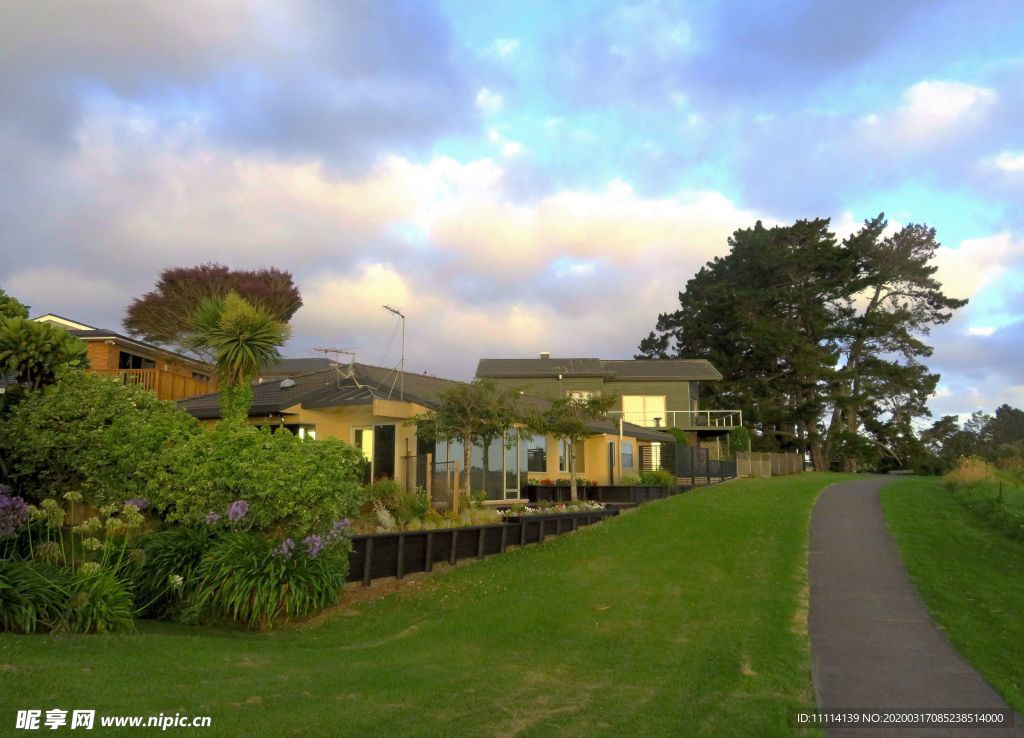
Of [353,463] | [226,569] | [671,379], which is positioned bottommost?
[226,569]

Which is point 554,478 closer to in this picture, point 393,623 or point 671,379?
point 393,623

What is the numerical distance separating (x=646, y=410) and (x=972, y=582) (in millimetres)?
36649

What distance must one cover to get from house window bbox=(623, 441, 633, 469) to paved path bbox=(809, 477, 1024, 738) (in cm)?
1738

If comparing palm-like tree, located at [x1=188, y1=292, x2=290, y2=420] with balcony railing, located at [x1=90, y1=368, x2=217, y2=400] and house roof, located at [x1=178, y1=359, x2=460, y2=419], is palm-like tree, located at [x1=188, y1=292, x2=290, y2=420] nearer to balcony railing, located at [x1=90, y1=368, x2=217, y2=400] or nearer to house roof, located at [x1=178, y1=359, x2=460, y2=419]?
house roof, located at [x1=178, y1=359, x2=460, y2=419]

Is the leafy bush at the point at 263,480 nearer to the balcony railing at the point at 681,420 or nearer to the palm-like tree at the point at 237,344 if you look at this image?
the palm-like tree at the point at 237,344

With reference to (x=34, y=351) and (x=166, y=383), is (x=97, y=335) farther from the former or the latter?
(x=34, y=351)

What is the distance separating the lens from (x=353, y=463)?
476 inches

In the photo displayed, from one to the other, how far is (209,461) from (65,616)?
3.53m

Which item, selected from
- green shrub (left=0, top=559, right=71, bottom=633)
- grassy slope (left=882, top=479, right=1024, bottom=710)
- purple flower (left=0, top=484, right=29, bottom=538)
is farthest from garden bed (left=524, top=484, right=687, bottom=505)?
green shrub (left=0, top=559, right=71, bottom=633)

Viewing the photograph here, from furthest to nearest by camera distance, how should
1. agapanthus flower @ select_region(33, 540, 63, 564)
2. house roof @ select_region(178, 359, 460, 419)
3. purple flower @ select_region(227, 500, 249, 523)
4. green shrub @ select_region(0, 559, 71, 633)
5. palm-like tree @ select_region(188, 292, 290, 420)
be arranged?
house roof @ select_region(178, 359, 460, 419) → palm-like tree @ select_region(188, 292, 290, 420) → purple flower @ select_region(227, 500, 249, 523) → agapanthus flower @ select_region(33, 540, 63, 564) → green shrub @ select_region(0, 559, 71, 633)

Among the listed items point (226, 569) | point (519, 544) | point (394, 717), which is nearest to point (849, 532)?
point (519, 544)

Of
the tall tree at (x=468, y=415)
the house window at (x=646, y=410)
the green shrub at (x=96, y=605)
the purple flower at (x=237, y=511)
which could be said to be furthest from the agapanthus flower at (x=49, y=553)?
the house window at (x=646, y=410)

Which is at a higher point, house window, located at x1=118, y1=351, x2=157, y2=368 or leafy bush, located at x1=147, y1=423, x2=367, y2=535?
house window, located at x1=118, y1=351, x2=157, y2=368

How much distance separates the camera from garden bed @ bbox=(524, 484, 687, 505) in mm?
25062
